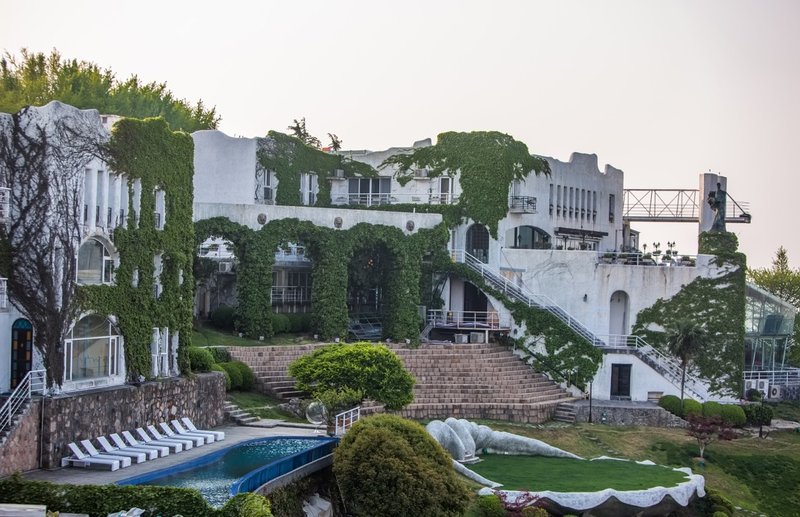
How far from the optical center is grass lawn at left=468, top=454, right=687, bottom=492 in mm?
37675

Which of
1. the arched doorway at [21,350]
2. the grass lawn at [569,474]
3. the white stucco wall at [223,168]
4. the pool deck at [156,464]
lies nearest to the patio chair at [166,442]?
the pool deck at [156,464]

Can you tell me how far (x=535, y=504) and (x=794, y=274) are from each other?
54.4 m

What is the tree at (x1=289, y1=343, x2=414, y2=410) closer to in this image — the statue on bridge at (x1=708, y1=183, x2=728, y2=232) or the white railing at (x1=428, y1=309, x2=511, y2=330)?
the white railing at (x1=428, y1=309, x2=511, y2=330)

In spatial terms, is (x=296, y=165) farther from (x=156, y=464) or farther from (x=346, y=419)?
(x=156, y=464)

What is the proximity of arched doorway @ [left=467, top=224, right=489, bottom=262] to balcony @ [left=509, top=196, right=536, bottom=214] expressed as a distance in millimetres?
1814

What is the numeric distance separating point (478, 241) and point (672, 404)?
13.6 meters

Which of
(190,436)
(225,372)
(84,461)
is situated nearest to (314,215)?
(225,372)

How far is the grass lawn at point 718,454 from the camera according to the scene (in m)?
44.3

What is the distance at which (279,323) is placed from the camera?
52594 millimetres

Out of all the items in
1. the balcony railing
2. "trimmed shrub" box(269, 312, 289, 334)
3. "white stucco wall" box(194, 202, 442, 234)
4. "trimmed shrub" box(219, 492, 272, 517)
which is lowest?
"trimmed shrub" box(219, 492, 272, 517)

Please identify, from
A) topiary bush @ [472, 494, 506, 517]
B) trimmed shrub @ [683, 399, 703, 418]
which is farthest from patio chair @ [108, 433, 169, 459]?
trimmed shrub @ [683, 399, 703, 418]

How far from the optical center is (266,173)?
5838 cm

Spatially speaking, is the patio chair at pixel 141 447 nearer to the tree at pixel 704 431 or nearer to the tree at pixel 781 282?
the tree at pixel 704 431

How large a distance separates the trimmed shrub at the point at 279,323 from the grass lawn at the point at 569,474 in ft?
44.0
